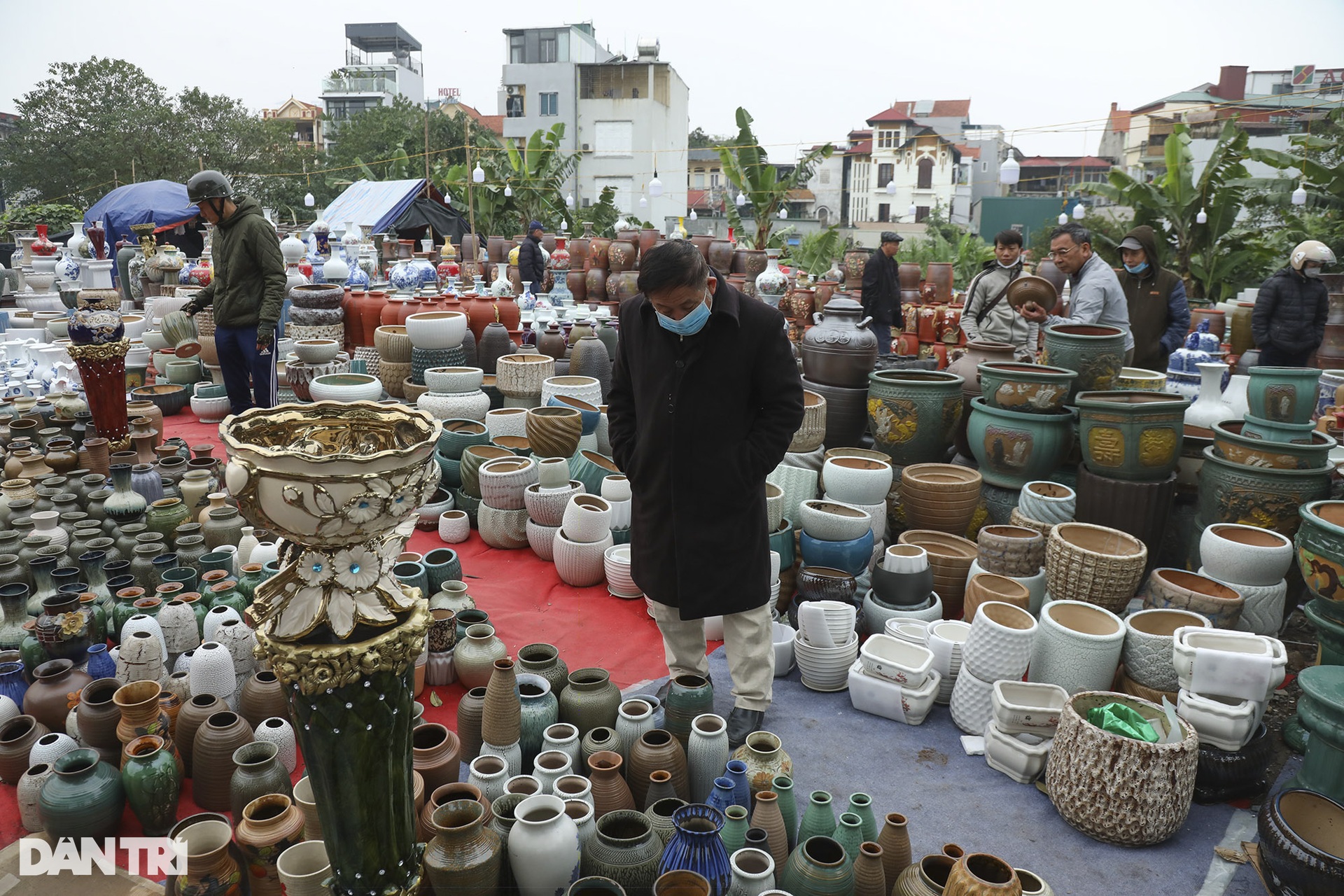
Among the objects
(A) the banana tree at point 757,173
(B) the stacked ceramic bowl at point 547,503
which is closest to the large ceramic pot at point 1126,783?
(B) the stacked ceramic bowl at point 547,503

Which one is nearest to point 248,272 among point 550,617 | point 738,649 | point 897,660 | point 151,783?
point 550,617

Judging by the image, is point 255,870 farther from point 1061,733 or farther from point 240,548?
point 1061,733

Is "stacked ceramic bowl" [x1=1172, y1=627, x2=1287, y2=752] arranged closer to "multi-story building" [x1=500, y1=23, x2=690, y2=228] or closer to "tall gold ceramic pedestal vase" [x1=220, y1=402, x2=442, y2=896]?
"tall gold ceramic pedestal vase" [x1=220, y1=402, x2=442, y2=896]

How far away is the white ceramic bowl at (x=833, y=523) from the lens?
3.79 metres

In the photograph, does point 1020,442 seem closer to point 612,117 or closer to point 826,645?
point 826,645

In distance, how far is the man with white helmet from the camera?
545cm

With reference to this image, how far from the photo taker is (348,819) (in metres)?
1.60

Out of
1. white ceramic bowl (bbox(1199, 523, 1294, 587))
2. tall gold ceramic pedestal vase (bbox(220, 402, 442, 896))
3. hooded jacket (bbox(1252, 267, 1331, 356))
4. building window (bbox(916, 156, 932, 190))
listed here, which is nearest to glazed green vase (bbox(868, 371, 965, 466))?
white ceramic bowl (bbox(1199, 523, 1294, 587))

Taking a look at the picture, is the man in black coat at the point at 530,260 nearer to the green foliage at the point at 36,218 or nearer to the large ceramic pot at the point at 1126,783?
the large ceramic pot at the point at 1126,783

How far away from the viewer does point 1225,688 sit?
8.67 feet

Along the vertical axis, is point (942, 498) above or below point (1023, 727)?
above

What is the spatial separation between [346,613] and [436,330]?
14.5ft

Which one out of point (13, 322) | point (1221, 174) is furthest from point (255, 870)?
point (1221, 174)

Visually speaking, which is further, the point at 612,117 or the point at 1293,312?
the point at 612,117
